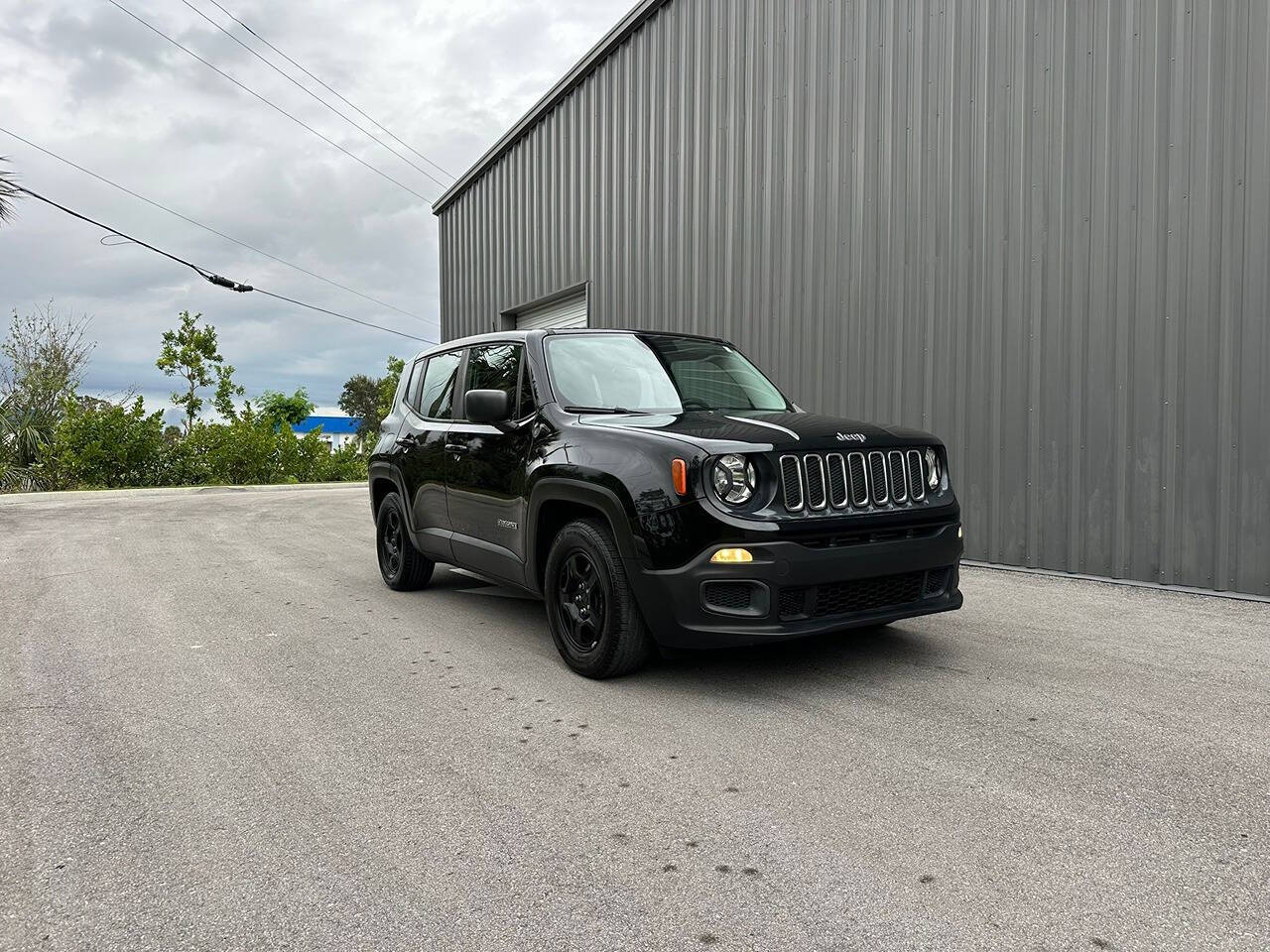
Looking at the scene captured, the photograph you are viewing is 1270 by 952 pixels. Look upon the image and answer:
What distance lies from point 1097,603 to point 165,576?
745 centimetres

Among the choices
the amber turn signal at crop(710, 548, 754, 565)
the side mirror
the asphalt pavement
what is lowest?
the asphalt pavement

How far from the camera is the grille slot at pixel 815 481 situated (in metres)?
3.92

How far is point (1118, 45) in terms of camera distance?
7082 mm

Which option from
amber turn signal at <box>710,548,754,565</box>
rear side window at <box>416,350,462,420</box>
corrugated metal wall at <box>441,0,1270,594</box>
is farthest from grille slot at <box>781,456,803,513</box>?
corrugated metal wall at <box>441,0,1270,594</box>

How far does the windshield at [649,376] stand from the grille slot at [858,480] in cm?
99

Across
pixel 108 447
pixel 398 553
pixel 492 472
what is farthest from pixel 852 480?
pixel 108 447

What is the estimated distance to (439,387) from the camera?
6.19 meters

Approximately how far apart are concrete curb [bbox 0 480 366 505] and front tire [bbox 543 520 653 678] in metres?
14.9

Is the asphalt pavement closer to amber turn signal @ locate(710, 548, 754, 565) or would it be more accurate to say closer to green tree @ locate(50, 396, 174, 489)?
amber turn signal @ locate(710, 548, 754, 565)

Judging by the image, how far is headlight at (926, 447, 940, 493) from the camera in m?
4.45

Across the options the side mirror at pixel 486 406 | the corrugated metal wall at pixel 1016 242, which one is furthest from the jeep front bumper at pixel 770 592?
the corrugated metal wall at pixel 1016 242

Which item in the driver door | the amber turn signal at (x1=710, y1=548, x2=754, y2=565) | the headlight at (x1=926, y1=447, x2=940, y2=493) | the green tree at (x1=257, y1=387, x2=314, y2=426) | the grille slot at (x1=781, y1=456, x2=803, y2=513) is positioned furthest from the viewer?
the green tree at (x1=257, y1=387, x2=314, y2=426)

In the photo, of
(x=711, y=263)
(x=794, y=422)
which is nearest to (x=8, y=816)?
(x=794, y=422)

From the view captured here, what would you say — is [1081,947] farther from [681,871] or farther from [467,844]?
[467,844]
